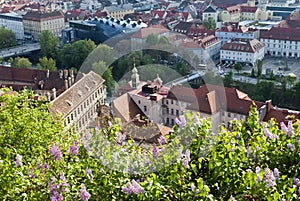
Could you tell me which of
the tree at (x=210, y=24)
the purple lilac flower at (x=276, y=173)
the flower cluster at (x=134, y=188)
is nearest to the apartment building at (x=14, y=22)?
the tree at (x=210, y=24)

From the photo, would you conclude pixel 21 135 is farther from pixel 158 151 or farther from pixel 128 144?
pixel 158 151

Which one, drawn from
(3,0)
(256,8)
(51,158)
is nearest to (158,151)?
(51,158)

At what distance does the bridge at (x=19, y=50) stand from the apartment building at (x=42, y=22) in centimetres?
203

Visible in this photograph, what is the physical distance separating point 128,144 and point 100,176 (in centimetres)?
57

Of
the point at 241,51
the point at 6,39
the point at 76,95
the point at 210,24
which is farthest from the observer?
the point at 210,24

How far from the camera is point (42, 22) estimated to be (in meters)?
36.7

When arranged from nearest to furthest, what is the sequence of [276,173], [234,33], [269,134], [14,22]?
[276,173] → [269,134] → [234,33] → [14,22]

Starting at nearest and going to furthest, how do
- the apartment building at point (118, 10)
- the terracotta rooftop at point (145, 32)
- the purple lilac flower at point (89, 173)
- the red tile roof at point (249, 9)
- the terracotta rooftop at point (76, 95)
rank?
the purple lilac flower at point (89, 173)
the terracotta rooftop at point (76, 95)
the terracotta rooftop at point (145, 32)
the red tile roof at point (249, 9)
the apartment building at point (118, 10)

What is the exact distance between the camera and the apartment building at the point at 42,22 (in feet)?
121

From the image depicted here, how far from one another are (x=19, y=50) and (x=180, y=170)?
103 feet

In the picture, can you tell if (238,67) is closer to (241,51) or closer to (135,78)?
(241,51)

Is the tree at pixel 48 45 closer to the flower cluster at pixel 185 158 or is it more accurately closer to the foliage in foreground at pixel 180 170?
the foliage in foreground at pixel 180 170

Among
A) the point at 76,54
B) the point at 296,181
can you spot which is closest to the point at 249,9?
the point at 76,54

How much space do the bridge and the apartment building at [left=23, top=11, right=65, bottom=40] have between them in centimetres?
203
